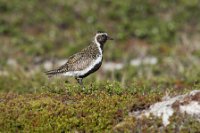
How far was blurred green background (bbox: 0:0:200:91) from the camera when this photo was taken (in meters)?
28.6

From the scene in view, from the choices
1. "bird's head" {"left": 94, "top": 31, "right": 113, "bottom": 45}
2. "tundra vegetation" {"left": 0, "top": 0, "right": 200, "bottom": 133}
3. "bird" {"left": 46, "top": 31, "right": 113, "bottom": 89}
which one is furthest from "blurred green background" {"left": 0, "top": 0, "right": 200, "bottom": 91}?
"bird" {"left": 46, "top": 31, "right": 113, "bottom": 89}

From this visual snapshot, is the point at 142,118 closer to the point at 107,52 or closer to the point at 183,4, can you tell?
the point at 107,52

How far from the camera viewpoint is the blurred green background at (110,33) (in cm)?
2858

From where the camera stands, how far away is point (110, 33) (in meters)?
34.0

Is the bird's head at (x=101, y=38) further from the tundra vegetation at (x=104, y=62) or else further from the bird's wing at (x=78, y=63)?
the tundra vegetation at (x=104, y=62)

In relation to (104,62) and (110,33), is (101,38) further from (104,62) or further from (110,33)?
(110,33)

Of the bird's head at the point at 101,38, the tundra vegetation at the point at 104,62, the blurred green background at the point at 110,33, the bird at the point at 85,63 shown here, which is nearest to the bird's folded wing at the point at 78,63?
the bird at the point at 85,63

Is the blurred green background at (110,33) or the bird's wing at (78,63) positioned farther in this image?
→ the blurred green background at (110,33)

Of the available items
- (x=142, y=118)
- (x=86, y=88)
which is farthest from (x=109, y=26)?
(x=142, y=118)

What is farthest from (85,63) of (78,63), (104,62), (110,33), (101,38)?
(110,33)

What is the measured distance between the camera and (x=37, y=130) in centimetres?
1420

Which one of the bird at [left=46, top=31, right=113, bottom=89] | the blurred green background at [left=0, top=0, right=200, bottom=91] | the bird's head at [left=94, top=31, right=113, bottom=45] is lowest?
the bird at [left=46, top=31, right=113, bottom=89]

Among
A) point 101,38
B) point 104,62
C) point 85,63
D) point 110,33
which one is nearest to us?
point 85,63

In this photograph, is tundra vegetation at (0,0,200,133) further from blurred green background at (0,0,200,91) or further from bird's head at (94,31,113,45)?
bird's head at (94,31,113,45)
